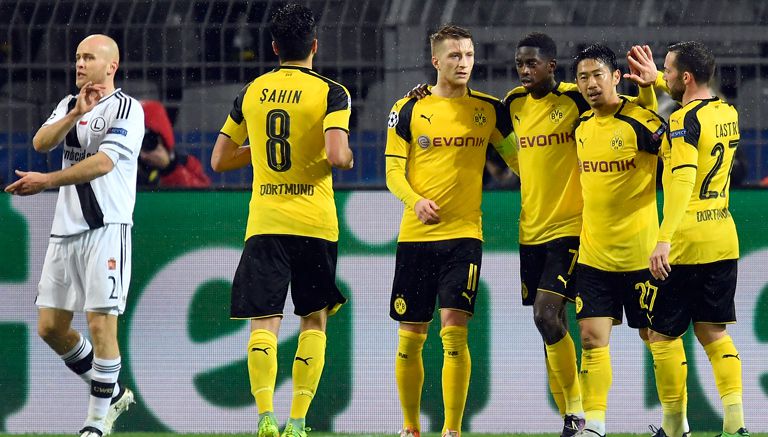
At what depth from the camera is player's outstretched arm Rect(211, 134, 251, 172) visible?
7.99 metres

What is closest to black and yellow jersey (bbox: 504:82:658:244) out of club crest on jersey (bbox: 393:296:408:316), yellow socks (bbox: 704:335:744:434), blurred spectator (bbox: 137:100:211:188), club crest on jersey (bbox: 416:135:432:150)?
club crest on jersey (bbox: 416:135:432:150)

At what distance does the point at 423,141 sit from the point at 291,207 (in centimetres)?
86

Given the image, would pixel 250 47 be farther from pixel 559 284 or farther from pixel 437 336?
pixel 559 284

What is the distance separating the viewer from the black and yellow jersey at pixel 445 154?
26.7 ft

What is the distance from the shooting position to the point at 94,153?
26.1ft

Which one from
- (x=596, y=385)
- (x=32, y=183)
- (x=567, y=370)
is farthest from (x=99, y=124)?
(x=596, y=385)

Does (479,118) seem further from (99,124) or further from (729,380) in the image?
(99,124)

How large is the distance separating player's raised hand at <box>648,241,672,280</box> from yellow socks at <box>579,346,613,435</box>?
687 mm

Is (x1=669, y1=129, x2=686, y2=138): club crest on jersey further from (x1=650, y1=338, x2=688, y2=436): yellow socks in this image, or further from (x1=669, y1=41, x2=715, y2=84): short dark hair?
(x1=650, y1=338, x2=688, y2=436): yellow socks

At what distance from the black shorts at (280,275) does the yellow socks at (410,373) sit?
608 millimetres

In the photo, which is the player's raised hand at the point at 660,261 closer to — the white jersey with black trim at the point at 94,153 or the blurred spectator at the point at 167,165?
the white jersey with black trim at the point at 94,153

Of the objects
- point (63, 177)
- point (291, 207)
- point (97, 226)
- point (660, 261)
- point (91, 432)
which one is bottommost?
point (91, 432)

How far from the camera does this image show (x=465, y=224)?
8133 mm

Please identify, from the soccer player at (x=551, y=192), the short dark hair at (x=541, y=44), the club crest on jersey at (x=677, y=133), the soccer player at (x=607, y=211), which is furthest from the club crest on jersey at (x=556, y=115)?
the club crest on jersey at (x=677, y=133)
